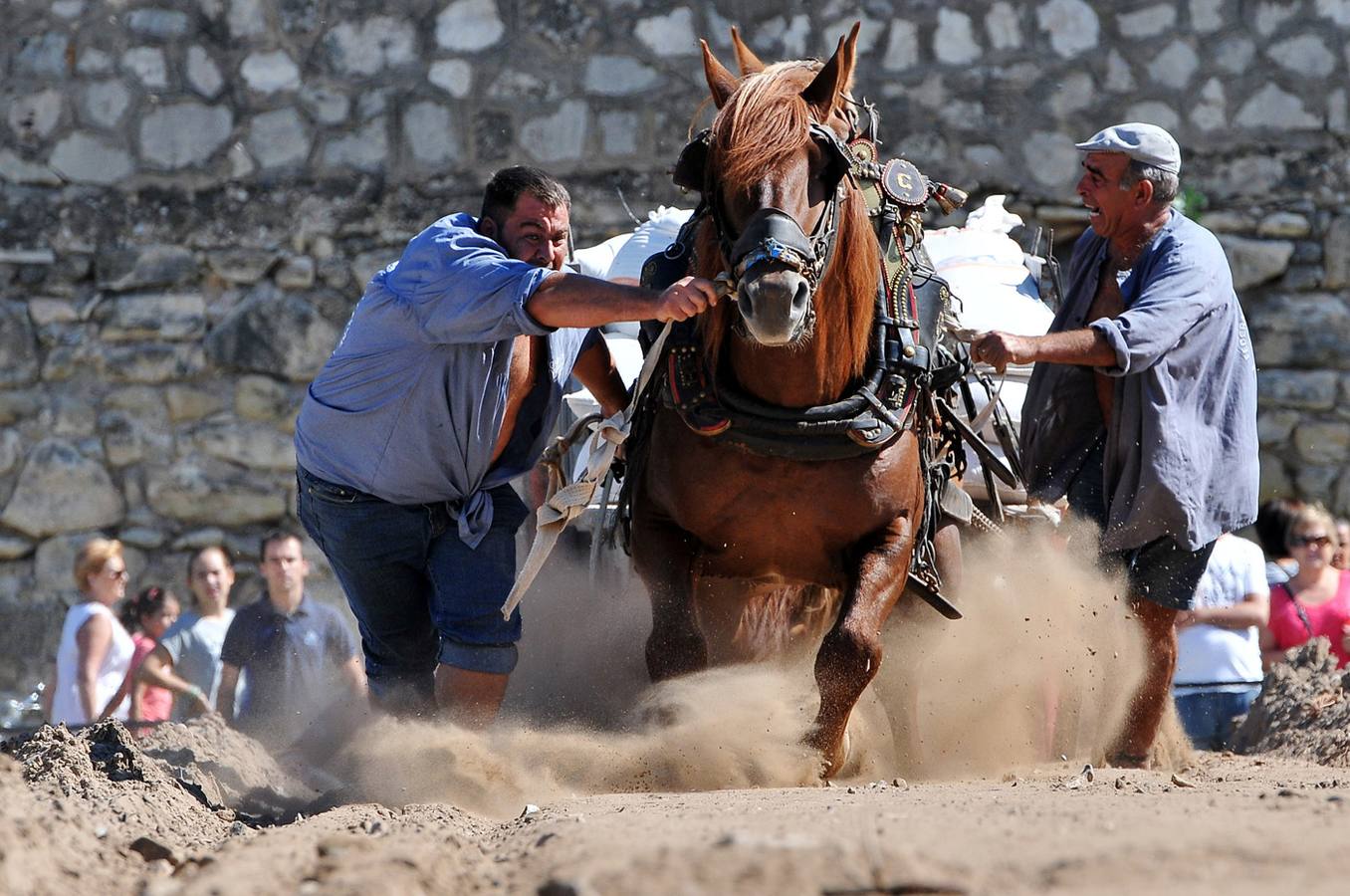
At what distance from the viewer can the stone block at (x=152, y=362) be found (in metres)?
7.32

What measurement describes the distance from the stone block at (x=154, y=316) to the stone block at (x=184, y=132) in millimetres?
585

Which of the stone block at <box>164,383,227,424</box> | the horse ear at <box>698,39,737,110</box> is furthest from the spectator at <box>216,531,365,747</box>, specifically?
Answer: the horse ear at <box>698,39,737,110</box>

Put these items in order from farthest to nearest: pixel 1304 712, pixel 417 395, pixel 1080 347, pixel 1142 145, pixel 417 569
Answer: pixel 1304 712
pixel 1142 145
pixel 1080 347
pixel 417 569
pixel 417 395

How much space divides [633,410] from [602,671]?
42.7 inches

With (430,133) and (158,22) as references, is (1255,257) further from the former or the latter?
(158,22)

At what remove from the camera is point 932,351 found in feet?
13.8

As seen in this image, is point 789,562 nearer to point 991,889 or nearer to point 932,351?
point 932,351

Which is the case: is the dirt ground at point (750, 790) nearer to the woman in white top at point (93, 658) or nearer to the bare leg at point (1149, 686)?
the bare leg at point (1149, 686)

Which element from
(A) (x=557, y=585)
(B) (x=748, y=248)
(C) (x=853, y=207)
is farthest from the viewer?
(A) (x=557, y=585)

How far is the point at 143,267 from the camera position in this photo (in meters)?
7.30

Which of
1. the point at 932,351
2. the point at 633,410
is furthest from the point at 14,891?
the point at 932,351

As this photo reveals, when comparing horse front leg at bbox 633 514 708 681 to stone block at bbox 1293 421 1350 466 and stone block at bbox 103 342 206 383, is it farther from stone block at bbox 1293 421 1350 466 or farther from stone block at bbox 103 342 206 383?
stone block at bbox 1293 421 1350 466

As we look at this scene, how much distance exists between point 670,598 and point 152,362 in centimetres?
399

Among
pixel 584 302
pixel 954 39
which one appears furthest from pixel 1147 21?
pixel 584 302
